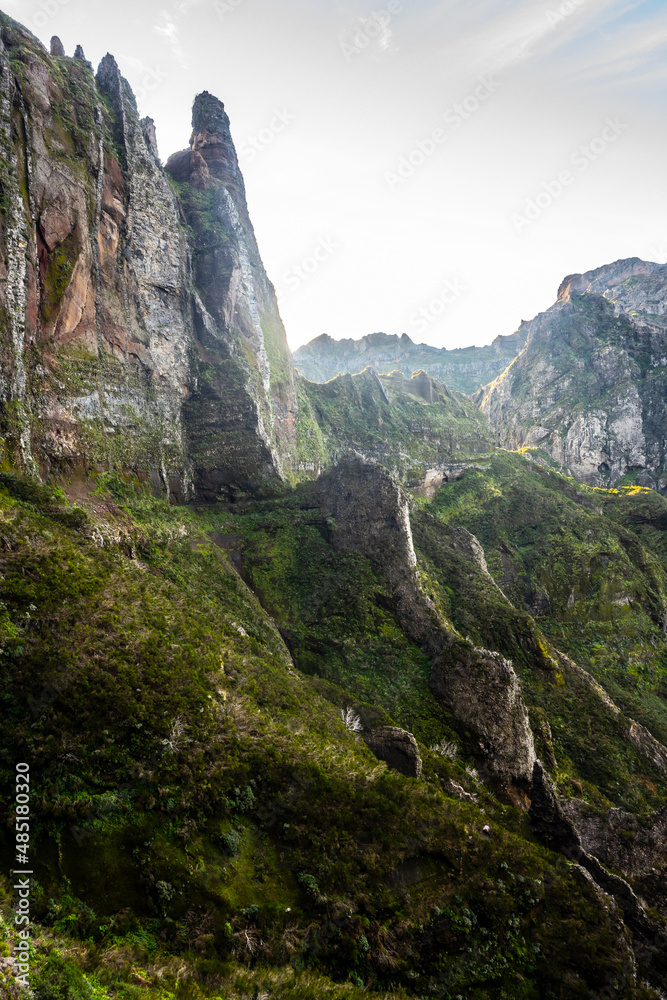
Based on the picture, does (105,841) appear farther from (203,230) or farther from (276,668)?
(203,230)

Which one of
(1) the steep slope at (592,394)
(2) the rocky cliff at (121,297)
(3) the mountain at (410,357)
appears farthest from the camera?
(3) the mountain at (410,357)

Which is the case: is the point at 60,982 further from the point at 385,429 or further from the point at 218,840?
the point at 385,429

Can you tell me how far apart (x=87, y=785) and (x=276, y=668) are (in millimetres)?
10853

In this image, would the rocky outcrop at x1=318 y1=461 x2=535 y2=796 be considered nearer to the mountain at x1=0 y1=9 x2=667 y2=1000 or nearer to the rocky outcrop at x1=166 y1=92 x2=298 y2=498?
the mountain at x1=0 y1=9 x2=667 y2=1000

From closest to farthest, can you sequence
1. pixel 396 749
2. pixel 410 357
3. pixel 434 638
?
pixel 396 749
pixel 434 638
pixel 410 357

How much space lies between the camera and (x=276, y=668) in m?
20.9

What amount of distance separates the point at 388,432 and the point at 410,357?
93.0m

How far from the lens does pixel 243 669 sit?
17656mm

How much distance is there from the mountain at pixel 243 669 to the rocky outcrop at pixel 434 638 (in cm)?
17

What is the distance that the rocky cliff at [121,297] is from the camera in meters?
21.8

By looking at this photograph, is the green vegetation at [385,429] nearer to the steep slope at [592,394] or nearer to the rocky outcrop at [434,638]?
the steep slope at [592,394]

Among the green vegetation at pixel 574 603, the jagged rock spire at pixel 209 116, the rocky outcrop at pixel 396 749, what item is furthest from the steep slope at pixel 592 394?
the rocky outcrop at pixel 396 749

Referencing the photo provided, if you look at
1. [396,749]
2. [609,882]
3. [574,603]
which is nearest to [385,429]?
[574,603]

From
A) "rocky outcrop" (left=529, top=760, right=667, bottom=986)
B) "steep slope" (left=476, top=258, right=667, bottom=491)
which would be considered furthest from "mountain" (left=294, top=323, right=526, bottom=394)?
"rocky outcrop" (left=529, top=760, right=667, bottom=986)
